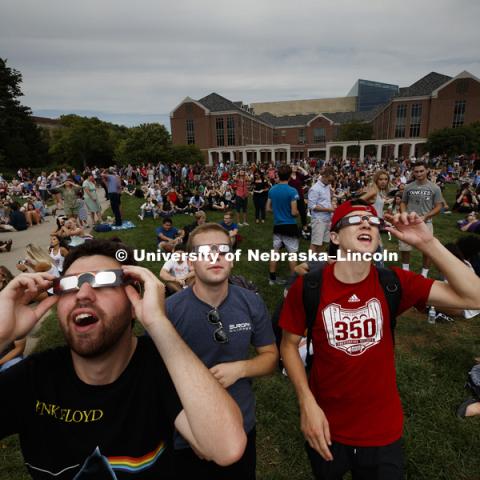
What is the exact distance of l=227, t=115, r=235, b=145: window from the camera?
66.6 m

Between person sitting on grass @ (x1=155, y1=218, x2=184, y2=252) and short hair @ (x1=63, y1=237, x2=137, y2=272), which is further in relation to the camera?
person sitting on grass @ (x1=155, y1=218, x2=184, y2=252)

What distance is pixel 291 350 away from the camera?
2203mm

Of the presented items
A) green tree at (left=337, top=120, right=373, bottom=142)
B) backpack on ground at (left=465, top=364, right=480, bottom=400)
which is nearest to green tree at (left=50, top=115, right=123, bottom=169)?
green tree at (left=337, top=120, right=373, bottom=142)

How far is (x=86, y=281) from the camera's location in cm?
142

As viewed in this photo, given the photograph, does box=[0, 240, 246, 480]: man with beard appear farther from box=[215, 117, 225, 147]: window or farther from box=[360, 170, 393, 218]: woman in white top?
box=[215, 117, 225, 147]: window

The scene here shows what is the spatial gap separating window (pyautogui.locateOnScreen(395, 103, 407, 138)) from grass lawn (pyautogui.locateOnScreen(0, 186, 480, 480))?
71.0 metres

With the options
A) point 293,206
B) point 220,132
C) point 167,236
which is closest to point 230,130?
point 220,132

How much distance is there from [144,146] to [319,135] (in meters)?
57.2

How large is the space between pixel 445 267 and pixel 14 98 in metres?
58.6

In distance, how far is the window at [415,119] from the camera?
2452 inches

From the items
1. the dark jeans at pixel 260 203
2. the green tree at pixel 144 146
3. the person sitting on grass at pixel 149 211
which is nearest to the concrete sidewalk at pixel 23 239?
the person sitting on grass at pixel 149 211

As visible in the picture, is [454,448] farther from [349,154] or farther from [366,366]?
[349,154]

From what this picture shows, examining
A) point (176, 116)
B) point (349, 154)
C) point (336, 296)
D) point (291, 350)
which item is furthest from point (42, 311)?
point (349, 154)

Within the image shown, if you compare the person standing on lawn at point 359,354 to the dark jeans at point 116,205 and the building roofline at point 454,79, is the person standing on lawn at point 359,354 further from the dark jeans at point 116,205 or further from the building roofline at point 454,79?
the building roofline at point 454,79
